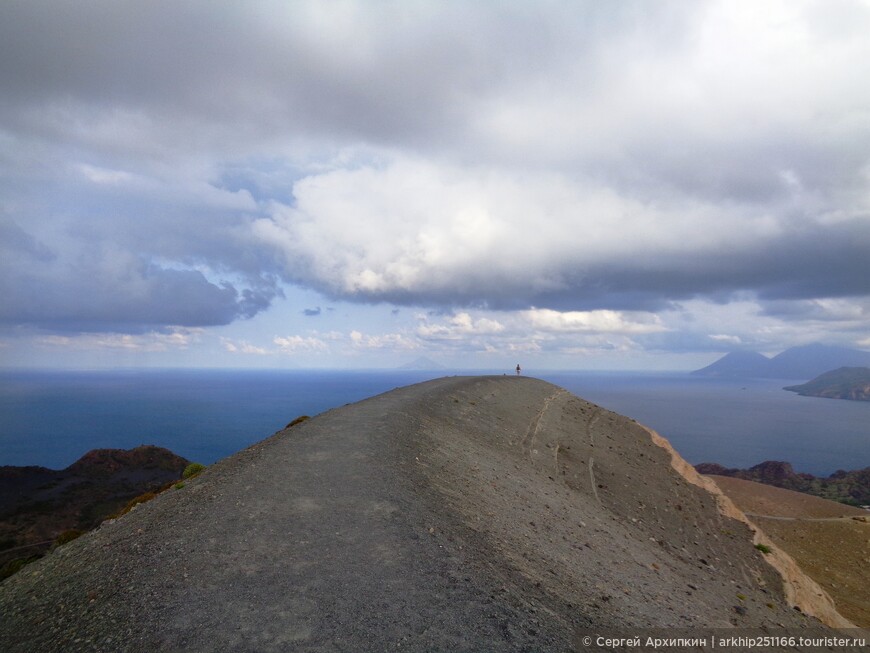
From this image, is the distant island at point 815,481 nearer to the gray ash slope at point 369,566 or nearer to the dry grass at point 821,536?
the dry grass at point 821,536

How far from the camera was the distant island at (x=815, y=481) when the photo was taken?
6831 cm

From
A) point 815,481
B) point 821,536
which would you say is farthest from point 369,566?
point 815,481

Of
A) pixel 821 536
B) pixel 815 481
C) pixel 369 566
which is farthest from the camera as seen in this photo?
pixel 815 481

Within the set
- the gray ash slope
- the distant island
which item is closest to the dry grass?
the gray ash slope

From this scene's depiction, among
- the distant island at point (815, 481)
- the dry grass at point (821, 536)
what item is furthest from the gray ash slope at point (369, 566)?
the distant island at point (815, 481)

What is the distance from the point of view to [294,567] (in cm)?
808

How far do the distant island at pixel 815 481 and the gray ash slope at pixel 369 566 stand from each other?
67.4 meters

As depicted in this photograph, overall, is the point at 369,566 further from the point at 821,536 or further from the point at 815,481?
the point at 815,481

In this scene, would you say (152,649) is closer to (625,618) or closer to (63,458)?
(625,618)

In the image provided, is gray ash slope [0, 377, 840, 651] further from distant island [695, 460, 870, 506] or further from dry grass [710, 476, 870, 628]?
distant island [695, 460, 870, 506]

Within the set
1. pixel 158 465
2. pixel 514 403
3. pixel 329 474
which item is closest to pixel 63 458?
pixel 158 465

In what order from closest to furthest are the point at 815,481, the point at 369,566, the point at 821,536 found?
the point at 369,566 < the point at 821,536 < the point at 815,481

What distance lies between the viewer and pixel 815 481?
80.2m

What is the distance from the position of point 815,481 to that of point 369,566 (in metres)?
102
